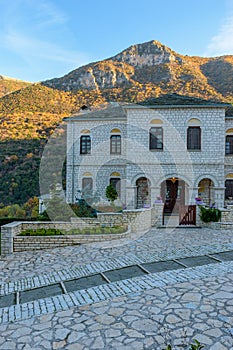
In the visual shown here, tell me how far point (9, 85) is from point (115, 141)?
33327 mm

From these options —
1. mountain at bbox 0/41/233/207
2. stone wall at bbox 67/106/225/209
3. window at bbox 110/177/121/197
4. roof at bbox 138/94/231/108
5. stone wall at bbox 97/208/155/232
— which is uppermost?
mountain at bbox 0/41/233/207

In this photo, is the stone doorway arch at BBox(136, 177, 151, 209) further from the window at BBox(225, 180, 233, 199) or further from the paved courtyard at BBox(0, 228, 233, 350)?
the paved courtyard at BBox(0, 228, 233, 350)

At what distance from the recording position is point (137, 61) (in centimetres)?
4616

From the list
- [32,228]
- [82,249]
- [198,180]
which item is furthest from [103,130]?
[82,249]

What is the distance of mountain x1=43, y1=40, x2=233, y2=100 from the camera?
121ft

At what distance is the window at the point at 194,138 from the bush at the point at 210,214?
5.03 metres

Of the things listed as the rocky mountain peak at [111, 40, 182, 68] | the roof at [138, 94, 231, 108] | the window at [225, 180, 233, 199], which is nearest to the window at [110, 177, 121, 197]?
the roof at [138, 94, 231, 108]

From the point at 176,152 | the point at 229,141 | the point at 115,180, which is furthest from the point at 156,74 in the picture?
the point at 176,152

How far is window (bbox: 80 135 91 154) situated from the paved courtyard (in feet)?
38.7

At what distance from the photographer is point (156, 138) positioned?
16.2 meters

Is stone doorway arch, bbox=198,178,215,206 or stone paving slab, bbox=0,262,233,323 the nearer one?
stone paving slab, bbox=0,262,233,323

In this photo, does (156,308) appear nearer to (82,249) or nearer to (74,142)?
(82,249)

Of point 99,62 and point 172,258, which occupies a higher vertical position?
point 99,62

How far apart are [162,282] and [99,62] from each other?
44781mm
